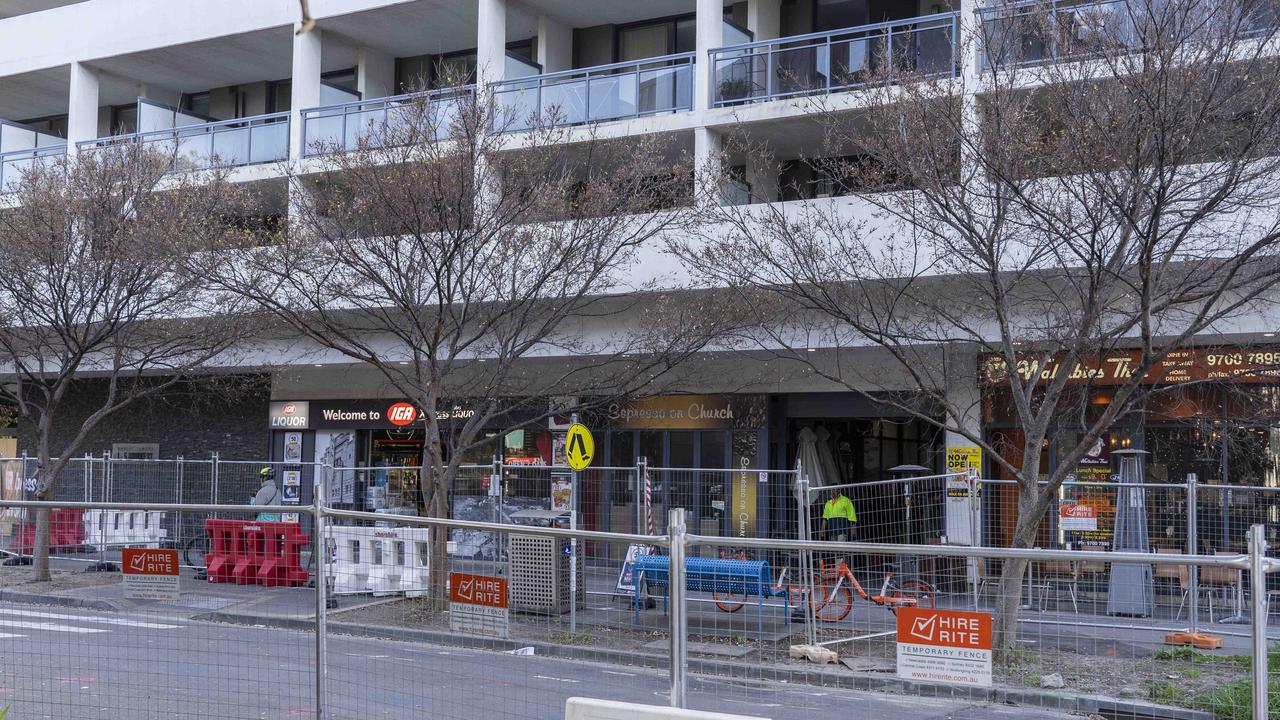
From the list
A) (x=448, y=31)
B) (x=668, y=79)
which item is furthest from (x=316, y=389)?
(x=668, y=79)

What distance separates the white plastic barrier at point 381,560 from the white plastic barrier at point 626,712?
194 cm

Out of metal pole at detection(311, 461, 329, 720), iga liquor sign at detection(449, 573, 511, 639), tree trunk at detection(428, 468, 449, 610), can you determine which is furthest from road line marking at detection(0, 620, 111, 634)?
iga liquor sign at detection(449, 573, 511, 639)

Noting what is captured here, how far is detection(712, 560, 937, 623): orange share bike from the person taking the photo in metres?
7.47

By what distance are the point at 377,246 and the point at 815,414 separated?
29.3ft

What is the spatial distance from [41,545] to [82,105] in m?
21.5

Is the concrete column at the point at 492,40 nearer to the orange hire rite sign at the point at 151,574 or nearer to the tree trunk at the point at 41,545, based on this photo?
the tree trunk at the point at 41,545

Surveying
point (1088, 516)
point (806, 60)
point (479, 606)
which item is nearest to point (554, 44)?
point (806, 60)

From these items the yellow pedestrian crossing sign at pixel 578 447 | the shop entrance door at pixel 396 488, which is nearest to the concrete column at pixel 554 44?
the shop entrance door at pixel 396 488

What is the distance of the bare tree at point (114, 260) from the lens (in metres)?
18.8

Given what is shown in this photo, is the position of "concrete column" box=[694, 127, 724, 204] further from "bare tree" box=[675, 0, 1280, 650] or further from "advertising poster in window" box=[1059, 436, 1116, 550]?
"advertising poster in window" box=[1059, 436, 1116, 550]

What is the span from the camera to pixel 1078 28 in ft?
40.8

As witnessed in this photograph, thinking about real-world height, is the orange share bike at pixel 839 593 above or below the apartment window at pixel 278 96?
below

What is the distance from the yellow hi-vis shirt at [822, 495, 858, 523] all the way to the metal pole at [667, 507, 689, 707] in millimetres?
10351

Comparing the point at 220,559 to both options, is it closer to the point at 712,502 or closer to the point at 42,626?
the point at 42,626
